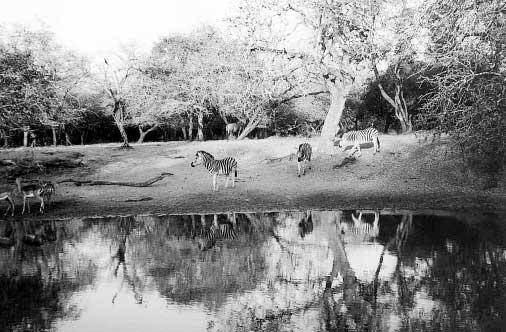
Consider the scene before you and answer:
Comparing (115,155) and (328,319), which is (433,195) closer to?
(328,319)

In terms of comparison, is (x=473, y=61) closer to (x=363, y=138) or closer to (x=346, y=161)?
(x=346, y=161)

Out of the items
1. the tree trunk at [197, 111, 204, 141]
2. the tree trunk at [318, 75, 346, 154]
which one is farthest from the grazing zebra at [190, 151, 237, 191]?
the tree trunk at [197, 111, 204, 141]

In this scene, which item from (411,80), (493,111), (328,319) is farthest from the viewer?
(411,80)

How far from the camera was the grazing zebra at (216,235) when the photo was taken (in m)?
15.1

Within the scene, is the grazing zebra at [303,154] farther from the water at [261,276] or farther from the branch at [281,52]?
the water at [261,276]

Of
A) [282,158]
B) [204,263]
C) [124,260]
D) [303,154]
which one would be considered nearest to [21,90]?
[303,154]

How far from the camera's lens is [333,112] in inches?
1307

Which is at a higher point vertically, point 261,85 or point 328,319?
point 261,85

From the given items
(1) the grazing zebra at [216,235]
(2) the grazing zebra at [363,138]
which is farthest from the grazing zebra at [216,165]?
(2) the grazing zebra at [363,138]

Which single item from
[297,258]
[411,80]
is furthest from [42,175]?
[411,80]

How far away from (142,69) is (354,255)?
36.3 meters

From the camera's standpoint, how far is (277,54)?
2947cm

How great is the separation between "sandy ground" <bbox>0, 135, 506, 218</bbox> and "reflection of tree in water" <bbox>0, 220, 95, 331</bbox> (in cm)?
486

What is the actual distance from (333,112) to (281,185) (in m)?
8.90
